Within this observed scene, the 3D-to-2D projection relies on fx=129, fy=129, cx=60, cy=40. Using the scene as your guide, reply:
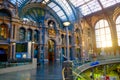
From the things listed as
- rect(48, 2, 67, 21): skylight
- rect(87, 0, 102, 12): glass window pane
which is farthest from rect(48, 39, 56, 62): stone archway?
rect(87, 0, 102, 12): glass window pane

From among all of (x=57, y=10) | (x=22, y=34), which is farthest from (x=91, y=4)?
(x=22, y=34)

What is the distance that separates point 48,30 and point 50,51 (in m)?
6.00

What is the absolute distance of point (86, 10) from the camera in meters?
41.6

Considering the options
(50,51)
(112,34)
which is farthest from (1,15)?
(112,34)

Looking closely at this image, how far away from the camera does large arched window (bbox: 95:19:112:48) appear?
4191 cm

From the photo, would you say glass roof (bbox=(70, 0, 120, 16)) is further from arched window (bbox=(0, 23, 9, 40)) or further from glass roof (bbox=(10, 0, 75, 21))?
arched window (bbox=(0, 23, 9, 40))

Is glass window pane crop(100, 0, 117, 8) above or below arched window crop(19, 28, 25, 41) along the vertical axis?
above

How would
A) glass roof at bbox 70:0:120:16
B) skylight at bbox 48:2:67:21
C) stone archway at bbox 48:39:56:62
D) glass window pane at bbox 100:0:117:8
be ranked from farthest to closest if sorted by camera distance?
skylight at bbox 48:2:67:21 < glass roof at bbox 70:0:120:16 < glass window pane at bbox 100:0:117:8 < stone archway at bbox 48:39:56:62

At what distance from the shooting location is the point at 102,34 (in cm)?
4366

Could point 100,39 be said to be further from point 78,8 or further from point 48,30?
point 48,30

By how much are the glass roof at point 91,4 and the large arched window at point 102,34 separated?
5.72 m

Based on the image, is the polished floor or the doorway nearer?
the polished floor

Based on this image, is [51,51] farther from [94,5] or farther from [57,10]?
[94,5]

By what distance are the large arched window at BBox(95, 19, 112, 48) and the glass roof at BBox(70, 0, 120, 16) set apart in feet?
18.8
